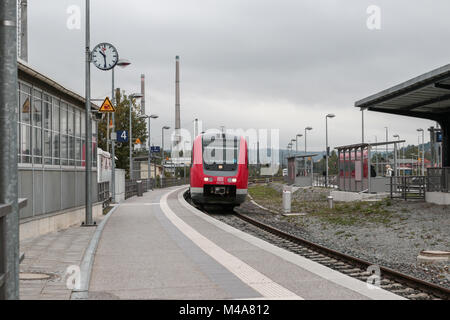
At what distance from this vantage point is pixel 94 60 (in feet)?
52.1

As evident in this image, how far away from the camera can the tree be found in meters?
45.2

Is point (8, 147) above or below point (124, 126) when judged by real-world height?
below

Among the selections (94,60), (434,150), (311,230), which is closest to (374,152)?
(434,150)

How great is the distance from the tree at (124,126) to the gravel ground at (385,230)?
2365 cm

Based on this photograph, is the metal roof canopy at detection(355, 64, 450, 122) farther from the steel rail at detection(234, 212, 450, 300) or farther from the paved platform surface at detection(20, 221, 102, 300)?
the paved platform surface at detection(20, 221, 102, 300)

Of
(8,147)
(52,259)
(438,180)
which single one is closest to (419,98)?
(438,180)

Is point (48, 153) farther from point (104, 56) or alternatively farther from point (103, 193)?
point (103, 193)

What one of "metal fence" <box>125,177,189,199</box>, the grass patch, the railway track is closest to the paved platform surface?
the railway track

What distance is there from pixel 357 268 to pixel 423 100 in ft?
40.4

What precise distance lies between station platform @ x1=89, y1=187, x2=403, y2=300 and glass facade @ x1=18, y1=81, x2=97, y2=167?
250 centimetres

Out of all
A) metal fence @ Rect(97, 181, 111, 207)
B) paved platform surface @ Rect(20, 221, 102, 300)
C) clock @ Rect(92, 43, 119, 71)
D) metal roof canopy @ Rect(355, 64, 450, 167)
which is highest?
clock @ Rect(92, 43, 119, 71)

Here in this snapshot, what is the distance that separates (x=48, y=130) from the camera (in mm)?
14117

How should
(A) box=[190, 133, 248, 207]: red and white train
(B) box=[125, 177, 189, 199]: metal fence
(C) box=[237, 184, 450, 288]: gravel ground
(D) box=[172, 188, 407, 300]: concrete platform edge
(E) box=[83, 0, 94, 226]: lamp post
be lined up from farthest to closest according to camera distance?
(B) box=[125, 177, 189, 199]: metal fence < (A) box=[190, 133, 248, 207]: red and white train < (E) box=[83, 0, 94, 226]: lamp post < (C) box=[237, 184, 450, 288]: gravel ground < (D) box=[172, 188, 407, 300]: concrete platform edge

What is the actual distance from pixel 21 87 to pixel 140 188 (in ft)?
81.4
